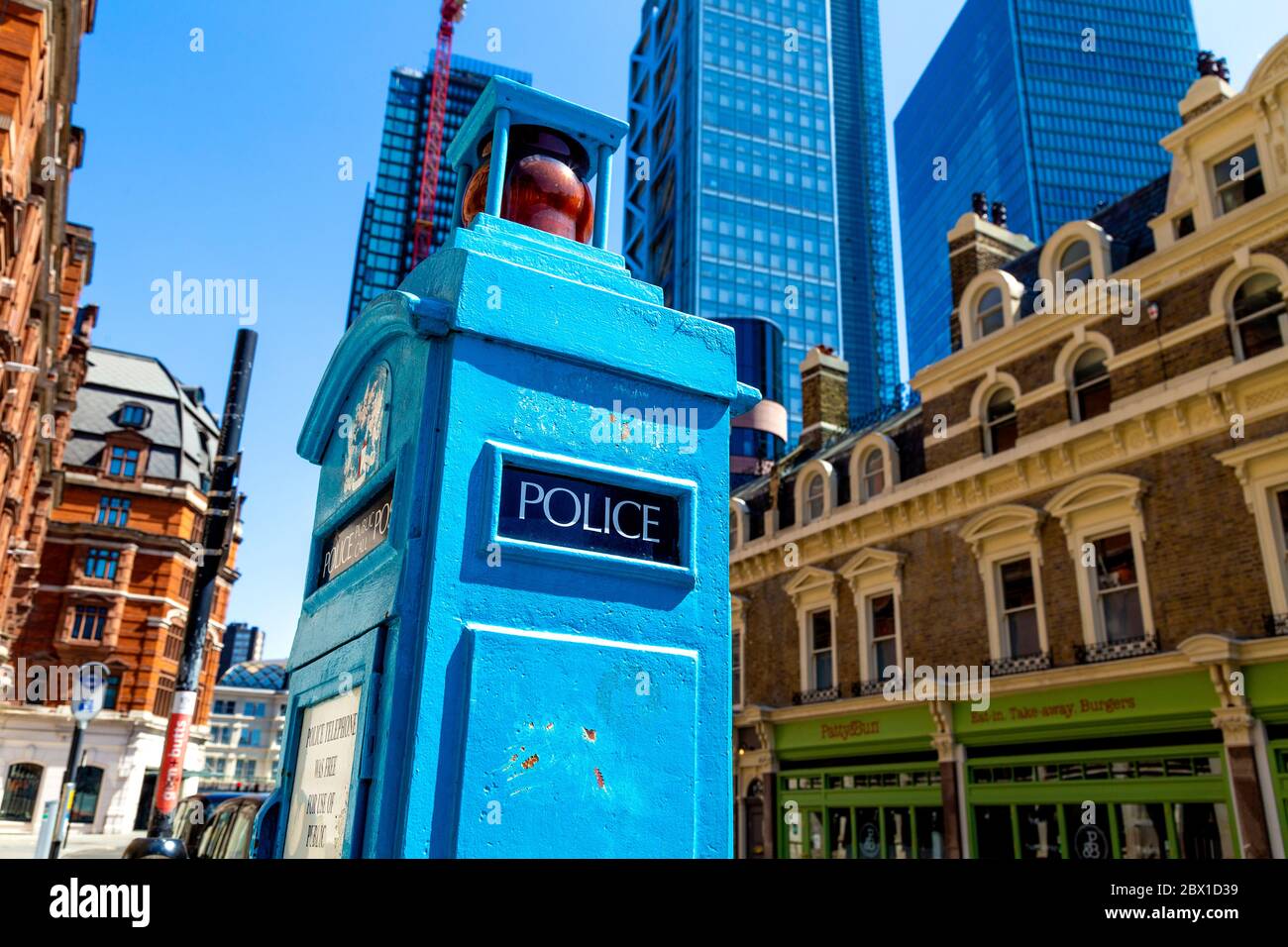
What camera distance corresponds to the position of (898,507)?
21266mm

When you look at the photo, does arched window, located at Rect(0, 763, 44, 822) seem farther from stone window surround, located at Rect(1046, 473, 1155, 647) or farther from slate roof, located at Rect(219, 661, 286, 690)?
slate roof, located at Rect(219, 661, 286, 690)

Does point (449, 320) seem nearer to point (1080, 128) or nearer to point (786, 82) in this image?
point (786, 82)

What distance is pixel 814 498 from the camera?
2439 cm

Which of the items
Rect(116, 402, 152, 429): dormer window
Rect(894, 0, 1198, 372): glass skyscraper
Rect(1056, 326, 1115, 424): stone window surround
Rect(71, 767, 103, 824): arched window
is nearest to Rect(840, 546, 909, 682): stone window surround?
Rect(1056, 326, 1115, 424): stone window surround

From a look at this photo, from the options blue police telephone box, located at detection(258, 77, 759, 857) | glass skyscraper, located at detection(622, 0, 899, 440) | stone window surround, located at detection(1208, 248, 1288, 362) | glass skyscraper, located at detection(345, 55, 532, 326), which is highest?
glass skyscraper, located at detection(345, 55, 532, 326)

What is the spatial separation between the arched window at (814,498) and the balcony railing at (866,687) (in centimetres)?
471

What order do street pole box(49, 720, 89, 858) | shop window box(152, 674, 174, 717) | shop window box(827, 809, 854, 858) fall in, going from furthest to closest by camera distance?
shop window box(152, 674, 174, 717) → shop window box(827, 809, 854, 858) → street pole box(49, 720, 89, 858)

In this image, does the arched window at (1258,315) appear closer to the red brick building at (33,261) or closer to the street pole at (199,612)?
the street pole at (199,612)

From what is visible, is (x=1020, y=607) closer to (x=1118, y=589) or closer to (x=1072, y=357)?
(x=1118, y=589)

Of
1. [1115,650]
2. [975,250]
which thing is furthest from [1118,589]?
[975,250]

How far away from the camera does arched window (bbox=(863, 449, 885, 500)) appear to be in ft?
73.7

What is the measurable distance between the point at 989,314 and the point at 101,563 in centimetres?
4550

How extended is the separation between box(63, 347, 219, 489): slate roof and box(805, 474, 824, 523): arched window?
39234 millimetres
